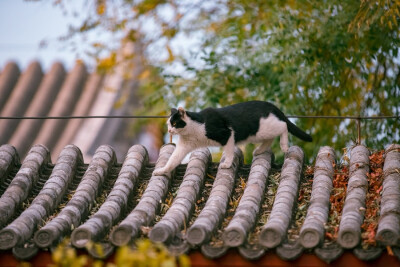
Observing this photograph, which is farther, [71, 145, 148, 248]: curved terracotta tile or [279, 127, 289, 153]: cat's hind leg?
[279, 127, 289, 153]: cat's hind leg

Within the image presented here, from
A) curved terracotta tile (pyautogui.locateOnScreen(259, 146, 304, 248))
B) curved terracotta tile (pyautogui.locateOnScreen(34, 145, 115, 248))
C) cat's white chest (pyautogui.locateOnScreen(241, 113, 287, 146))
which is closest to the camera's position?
curved terracotta tile (pyautogui.locateOnScreen(259, 146, 304, 248))

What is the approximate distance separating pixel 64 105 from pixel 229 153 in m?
6.43

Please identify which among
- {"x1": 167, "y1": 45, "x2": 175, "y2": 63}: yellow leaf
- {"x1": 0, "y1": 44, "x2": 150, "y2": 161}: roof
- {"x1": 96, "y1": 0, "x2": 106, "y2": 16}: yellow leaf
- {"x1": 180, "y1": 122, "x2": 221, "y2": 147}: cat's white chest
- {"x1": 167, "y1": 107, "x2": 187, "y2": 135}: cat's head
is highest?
{"x1": 167, "y1": 107, "x2": 187, "y2": 135}: cat's head

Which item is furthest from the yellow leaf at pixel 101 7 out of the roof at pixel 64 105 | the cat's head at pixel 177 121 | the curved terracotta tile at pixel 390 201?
the curved terracotta tile at pixel 390 201

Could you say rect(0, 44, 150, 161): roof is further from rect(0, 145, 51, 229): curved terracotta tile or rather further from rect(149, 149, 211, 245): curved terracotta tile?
rect(149, 149, 211, 245): curved terracotta tile

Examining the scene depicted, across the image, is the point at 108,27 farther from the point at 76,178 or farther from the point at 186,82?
the point at 76,178

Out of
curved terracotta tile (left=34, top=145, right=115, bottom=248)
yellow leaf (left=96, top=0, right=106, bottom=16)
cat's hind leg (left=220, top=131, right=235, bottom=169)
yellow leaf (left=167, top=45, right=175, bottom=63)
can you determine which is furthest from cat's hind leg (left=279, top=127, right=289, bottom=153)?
yellow leaf (left=96, top=0, right=106, bottom=16)

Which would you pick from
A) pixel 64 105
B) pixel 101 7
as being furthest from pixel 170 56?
pixel 64 105

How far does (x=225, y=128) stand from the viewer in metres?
5.02

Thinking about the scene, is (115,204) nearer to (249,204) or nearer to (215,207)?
(215,207)

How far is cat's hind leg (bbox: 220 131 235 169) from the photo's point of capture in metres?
4.95

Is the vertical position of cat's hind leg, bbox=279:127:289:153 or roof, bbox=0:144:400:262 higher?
roof, bbox=0:144:400:262

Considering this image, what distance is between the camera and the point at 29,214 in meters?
4.34

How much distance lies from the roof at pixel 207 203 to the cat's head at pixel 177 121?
1.02ft
